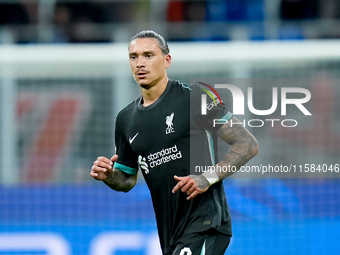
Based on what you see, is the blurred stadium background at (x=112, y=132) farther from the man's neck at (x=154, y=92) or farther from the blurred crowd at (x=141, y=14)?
the man's neck at (x=154, y=92)

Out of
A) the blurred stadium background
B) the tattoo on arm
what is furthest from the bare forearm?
the blurred stadium background

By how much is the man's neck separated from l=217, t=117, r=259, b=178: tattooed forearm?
0.53 m

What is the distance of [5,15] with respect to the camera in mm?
9078

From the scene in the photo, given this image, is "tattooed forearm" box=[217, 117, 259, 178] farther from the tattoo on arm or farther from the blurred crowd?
the blurred crowd

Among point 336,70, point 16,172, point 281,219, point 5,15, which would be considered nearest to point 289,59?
point 336,70

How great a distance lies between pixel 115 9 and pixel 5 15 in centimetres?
184

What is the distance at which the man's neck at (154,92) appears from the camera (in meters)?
3.80

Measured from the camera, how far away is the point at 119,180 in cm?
400

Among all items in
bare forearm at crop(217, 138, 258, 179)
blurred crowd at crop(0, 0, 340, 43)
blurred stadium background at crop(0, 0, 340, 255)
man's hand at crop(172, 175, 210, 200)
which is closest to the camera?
man's hand at crop(172, 175, 210, 200)

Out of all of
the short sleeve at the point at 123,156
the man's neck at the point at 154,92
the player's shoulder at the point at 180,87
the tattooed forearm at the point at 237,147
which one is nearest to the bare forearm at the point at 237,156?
the tattooed forearm at the point at 237,147

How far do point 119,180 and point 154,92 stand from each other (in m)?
0.71

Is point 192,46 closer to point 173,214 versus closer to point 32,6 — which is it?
point 32,6

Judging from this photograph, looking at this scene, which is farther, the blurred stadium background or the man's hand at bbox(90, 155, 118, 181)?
the blurred stadium background

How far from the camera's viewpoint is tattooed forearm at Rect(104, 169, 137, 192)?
392cm
